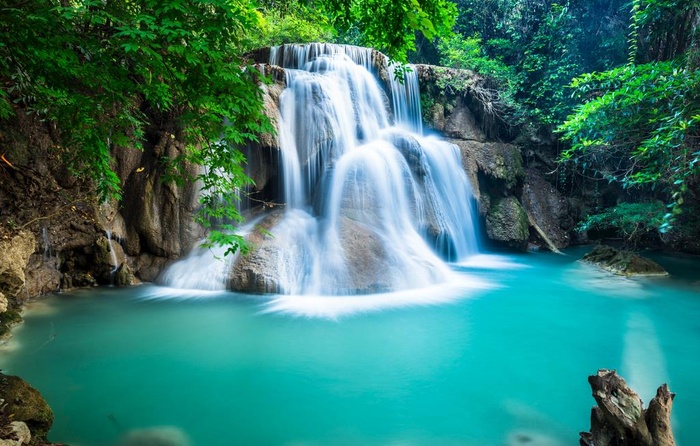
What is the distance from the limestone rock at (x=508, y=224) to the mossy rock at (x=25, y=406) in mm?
12074

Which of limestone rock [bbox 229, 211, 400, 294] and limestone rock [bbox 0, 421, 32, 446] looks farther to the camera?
limestone rock [bbox 229, 211, 400, 294]

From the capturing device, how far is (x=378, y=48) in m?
4.27

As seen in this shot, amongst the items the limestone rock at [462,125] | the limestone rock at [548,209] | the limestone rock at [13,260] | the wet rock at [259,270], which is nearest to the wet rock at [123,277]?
the wet rock at [259,270]

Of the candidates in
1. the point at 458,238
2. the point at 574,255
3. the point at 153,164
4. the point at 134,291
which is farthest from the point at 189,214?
the point at 574,255

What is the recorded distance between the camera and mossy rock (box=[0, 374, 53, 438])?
10.0ft

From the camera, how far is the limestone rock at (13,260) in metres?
5.00

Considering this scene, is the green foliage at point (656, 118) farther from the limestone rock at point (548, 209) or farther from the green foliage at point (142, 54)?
the green foliage at point (142, 54)

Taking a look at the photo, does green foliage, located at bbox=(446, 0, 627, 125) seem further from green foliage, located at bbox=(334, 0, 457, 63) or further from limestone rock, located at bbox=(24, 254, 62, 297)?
limestone rock, located at bbox=(24, 254, 62, 297)

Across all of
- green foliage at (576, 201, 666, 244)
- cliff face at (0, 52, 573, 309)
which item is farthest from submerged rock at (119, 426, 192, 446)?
green foliage at (576, 201, 666, 244)

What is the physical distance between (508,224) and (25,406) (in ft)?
40.9

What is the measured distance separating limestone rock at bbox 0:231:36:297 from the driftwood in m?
5.97

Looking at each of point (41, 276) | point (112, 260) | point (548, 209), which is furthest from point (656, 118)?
point (41, 276)

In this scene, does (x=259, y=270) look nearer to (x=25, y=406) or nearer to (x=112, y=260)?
(x=112, y=260)

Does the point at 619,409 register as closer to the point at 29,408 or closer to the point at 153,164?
the point at 29,408
